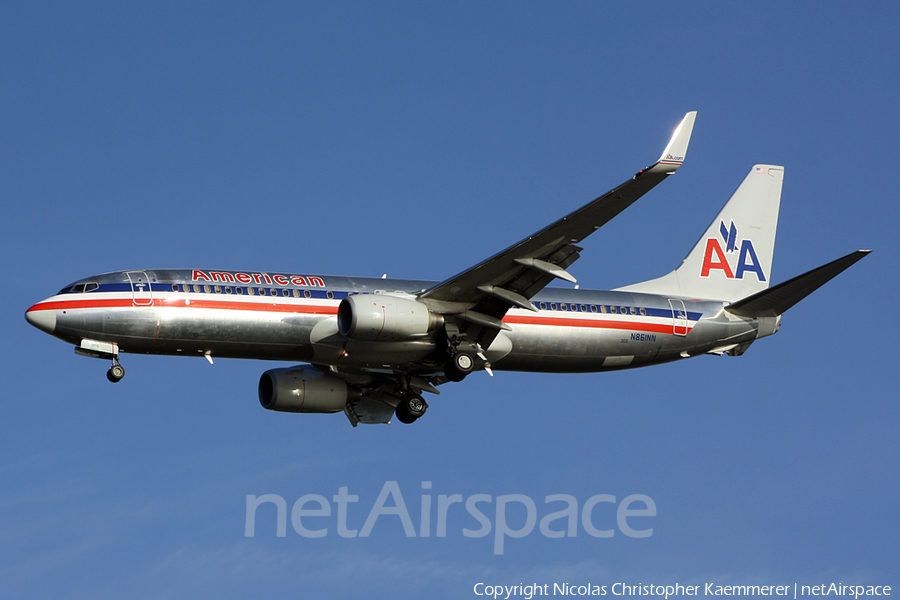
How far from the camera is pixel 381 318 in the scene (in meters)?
38.9

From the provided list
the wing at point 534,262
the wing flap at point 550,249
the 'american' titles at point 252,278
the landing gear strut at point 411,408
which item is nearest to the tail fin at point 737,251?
the wing at point 534,262

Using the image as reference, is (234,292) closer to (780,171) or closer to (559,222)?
(559,222)

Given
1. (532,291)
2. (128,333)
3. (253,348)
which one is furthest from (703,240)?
(128,333)

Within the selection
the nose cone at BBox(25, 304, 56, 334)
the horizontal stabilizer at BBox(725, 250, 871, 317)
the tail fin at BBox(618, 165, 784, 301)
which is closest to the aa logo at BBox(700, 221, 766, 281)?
the tail fin at BBox(618, 165, 784, 301)

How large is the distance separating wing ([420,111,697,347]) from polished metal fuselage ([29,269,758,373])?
62.3 inches

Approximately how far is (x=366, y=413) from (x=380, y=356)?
5.89m

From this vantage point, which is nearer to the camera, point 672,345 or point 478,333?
point 478,333

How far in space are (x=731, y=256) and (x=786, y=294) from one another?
5890mm

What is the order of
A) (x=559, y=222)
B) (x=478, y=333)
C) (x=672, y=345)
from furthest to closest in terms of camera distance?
(x=672, y=345), (x=478, y=333), (x=559, y=222)

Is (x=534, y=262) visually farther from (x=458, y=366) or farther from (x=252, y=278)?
(x=252, y=278)

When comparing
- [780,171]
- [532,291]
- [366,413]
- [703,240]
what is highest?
[780,171]

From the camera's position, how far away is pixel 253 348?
40.2 meters

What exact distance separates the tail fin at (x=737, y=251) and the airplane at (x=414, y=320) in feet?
1.41

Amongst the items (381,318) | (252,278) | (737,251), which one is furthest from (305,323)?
(737,251)
